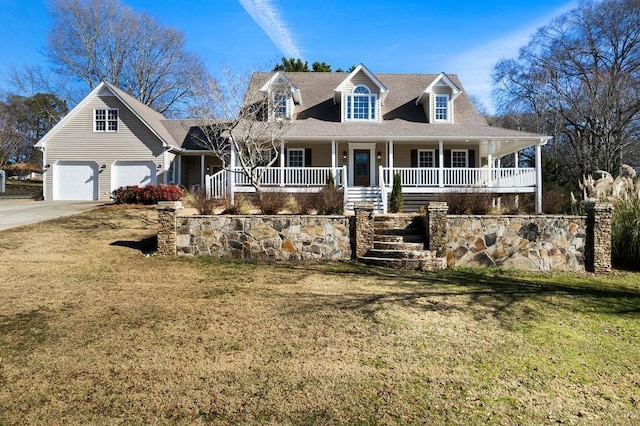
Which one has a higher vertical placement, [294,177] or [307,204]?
[294,177]

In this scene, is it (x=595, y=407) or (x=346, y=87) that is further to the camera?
(x=346, y=87)

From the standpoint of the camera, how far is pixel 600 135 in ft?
80.5

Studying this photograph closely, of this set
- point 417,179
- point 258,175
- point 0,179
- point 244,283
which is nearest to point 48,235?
point 244,283

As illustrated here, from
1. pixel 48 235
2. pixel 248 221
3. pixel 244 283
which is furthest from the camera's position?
pixel 48 235

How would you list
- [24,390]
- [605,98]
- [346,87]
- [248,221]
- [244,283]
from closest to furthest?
[24,390]
[244,283]
[248,221]
[346,87]
[605,98]

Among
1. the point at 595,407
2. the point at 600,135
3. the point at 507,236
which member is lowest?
the point at 595,407

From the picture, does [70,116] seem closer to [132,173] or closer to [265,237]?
[132,173]

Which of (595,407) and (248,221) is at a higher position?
(248,221)

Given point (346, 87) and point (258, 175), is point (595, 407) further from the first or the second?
point (346, 87)

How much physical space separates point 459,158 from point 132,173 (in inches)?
673

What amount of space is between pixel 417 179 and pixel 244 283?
11581 millimetres

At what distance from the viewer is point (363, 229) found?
9680mm

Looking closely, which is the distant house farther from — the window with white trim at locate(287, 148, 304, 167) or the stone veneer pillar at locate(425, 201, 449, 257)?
the stone veneer pillar at locate(425, 201, 449, 257)

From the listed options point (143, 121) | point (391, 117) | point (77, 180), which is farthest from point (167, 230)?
point (77, 180)
